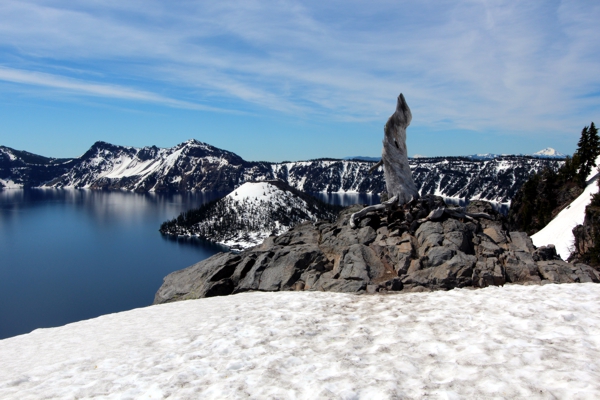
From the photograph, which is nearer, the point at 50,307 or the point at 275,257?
the point at 275,257

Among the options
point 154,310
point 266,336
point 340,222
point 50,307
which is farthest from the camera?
point 50,307

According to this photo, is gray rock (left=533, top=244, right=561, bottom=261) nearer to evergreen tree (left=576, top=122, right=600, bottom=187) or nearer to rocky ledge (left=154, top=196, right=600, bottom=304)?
rocky ledge (left=154, top=196, right=600, bottom=304)

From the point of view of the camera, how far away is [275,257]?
68.8ft

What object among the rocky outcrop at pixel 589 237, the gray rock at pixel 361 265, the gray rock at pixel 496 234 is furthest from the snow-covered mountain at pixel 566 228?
the gray rock at pixel 361 265

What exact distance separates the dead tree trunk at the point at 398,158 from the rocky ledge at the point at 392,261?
1130mm

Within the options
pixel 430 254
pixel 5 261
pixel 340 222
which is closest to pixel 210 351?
pixel 430 254

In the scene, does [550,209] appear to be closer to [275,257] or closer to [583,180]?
[583,180]

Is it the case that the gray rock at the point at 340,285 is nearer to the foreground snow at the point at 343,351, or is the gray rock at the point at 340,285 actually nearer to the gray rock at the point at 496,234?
the foreground snow at the point at 343,351

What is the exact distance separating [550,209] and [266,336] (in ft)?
302

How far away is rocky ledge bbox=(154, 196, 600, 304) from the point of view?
53.1 ft

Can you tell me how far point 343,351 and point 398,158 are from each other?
17.3m

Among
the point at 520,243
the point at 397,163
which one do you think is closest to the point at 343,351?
the point at 520,243

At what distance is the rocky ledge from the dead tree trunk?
3.71 ft

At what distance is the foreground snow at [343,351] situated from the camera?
26.3 feet
